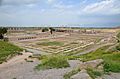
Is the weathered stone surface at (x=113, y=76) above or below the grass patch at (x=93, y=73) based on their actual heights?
below

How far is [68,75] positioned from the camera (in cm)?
1692

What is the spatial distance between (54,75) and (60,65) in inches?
125

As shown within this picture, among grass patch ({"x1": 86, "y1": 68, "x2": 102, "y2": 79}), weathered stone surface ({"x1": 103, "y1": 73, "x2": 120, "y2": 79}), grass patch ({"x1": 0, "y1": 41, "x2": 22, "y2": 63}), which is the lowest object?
grass patch ({"x1": 0, "y1": 41, "x2": 22, "y2": 63})

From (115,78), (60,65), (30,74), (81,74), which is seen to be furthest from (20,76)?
(115,78)

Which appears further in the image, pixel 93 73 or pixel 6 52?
pixel 6 52

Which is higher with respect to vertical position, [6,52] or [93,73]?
[93,73]

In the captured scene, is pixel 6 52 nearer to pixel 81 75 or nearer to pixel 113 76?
pixel 113 76

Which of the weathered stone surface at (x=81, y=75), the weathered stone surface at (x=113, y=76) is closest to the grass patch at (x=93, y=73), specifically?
the weathered stone surface at (x=81, y=75)

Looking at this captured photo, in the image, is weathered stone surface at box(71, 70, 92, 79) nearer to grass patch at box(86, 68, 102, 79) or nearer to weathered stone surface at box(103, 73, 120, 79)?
grass patch at box(86, 68, 102, 79)

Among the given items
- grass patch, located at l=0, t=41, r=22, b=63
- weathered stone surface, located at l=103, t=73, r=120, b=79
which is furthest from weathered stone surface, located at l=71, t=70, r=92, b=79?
grass patch, located at l=0, t=41, r=22, b=63

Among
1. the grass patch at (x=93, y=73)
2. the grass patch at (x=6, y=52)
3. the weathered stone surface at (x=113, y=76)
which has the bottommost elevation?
the grass patch at (x=6, y=52)

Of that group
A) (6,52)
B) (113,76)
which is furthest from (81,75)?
(6,52)

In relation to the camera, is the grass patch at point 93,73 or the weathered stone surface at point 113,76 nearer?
the grass patch at point 93,73

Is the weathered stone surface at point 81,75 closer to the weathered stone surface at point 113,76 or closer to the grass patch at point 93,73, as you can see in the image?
the grass patch at point 93,73
